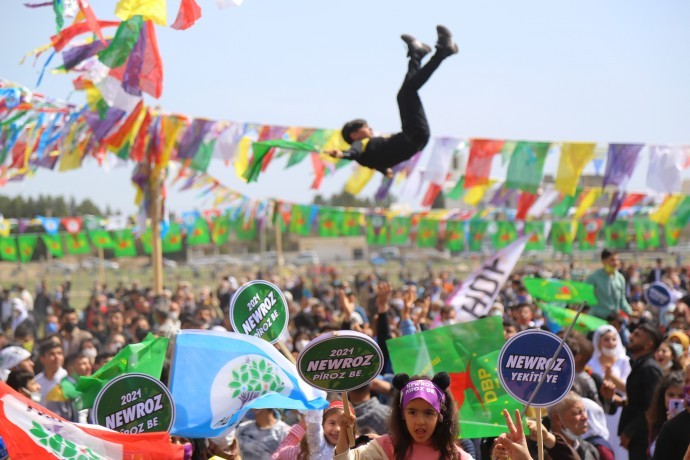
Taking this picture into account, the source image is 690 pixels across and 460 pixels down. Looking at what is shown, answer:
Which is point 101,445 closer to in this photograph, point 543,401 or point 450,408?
point 450,408

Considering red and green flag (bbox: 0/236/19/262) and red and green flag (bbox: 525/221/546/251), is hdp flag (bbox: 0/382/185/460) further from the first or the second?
red and green flag (bbox: 525/221/546/251)

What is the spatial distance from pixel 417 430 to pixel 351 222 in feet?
101

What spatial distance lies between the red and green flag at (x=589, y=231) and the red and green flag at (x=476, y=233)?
3432mm

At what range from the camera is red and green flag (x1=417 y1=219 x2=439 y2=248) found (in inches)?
1443

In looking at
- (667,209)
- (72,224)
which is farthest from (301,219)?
(667,209)

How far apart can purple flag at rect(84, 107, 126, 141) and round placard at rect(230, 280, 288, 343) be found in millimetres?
7649

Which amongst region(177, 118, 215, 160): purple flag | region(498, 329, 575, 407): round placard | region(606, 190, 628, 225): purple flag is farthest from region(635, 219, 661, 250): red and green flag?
region(498, 329, 575, 407): round placard

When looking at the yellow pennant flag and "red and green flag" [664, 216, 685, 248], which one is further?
"red and green flag" [664, 216, 685, 248]

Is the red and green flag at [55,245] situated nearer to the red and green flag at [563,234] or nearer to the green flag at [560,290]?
the red and green flag at [563,234]

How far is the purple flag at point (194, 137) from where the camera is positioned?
1511 centimetres

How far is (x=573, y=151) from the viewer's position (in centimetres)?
1519

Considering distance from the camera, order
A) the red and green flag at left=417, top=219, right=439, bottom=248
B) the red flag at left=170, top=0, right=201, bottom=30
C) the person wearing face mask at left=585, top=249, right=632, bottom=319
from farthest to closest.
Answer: the red and green flag at left=417, top=219, right=439, bottom=248 → the person wearing face mask at left=585, top=249, right=632, bottom=319 → the red flag at left=170, top=0, right=201, bottom=30

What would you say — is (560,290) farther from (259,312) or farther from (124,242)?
(124,242)

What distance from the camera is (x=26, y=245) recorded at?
33.8m
